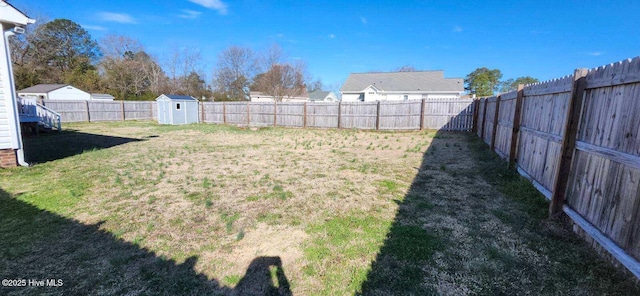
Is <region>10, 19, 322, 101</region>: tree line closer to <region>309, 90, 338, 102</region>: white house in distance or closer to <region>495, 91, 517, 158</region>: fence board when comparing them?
<region>309, 90, 338, 102</region>: white house in distance

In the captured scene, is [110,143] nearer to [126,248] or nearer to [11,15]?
[11,15]

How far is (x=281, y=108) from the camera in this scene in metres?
16.8

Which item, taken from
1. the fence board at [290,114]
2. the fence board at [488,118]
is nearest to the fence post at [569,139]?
the fence board at [488,118]

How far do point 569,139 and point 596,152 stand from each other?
0.50m

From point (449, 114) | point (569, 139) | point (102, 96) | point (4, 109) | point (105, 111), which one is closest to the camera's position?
point (569, 139)

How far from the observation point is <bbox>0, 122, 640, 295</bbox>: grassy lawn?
91.1 inches

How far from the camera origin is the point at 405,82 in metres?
29.4

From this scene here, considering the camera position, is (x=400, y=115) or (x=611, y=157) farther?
(x=400, y=115)

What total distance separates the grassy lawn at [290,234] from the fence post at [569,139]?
0.30m

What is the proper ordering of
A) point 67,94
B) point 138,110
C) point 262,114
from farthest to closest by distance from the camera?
point 67,94 → point 138,110 → point 262,114

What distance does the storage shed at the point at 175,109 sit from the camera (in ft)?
59.7

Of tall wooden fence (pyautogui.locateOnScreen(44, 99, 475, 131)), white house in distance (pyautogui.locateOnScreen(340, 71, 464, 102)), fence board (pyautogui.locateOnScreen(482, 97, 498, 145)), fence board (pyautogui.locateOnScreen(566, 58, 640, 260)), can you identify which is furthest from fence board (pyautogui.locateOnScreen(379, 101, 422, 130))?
white house in distance (pyautogui.locateOnScreen(340, 71, 464, 102))

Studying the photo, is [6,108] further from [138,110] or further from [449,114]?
[138,110]

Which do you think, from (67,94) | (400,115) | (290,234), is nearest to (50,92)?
(67,94)
